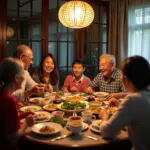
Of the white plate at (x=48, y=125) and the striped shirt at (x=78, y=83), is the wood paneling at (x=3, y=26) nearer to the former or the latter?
the striped shirt at (x=78, y=83)

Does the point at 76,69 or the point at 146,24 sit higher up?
the point at 146,24

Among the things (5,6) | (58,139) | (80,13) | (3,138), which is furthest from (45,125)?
(5,6)

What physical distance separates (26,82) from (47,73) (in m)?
0.42

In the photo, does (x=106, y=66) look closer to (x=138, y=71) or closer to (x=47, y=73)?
(x=47, y=73)

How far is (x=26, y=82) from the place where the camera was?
121 inches

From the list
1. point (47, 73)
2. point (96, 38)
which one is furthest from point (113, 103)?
point (96, 38)

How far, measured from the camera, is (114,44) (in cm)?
455

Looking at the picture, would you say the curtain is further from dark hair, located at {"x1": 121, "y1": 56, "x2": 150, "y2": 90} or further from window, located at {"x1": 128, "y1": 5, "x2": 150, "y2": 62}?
dark hair, located at {"x1": 121, "y1": 56, "x2": 150, "y2": 90}

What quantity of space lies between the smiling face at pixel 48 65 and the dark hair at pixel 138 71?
189 centimetres

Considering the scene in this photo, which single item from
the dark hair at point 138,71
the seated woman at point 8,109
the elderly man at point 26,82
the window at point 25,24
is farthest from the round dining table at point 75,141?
the window at point 25,24

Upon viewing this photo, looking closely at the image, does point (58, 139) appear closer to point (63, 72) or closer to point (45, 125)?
point (45, 125)

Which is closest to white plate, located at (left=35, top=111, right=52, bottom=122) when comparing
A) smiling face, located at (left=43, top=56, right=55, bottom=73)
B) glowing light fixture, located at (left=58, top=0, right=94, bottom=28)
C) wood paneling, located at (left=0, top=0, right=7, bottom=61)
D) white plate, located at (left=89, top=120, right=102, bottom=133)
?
white plate, located at (left=89, top=120, right=102, bottom=133)

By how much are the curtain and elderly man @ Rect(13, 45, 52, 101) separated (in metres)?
2.09

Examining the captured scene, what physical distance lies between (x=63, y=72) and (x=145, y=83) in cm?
Answer: 280
